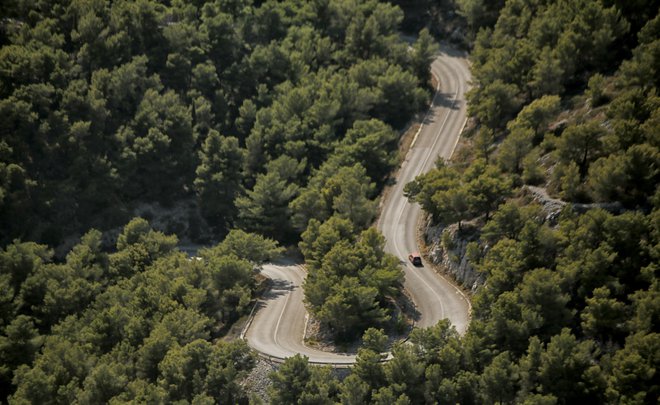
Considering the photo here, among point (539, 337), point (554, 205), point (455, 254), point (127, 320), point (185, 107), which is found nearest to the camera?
point (539, 337)

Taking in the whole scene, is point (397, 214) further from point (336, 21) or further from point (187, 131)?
point (336, 21)

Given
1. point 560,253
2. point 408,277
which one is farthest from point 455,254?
point 560,253

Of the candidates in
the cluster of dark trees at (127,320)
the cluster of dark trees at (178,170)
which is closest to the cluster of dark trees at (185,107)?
the cluster of dark trees at (178,170)

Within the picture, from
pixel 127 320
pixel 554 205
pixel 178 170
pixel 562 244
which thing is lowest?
pixel 127 320

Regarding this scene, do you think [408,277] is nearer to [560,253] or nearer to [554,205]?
[554,205]

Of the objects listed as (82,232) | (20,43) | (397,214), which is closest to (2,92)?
(20,43)

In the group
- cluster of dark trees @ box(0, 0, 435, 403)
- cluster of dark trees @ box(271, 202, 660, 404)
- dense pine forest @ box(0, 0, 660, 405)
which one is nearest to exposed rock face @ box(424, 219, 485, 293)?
dense pine forest @ box(0, 0, 660, 405)

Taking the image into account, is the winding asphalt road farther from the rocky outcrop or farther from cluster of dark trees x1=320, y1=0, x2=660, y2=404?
the rocky outcrop

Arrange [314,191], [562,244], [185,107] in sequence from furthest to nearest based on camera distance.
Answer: [185,107] → [314,191] → [562,244]
